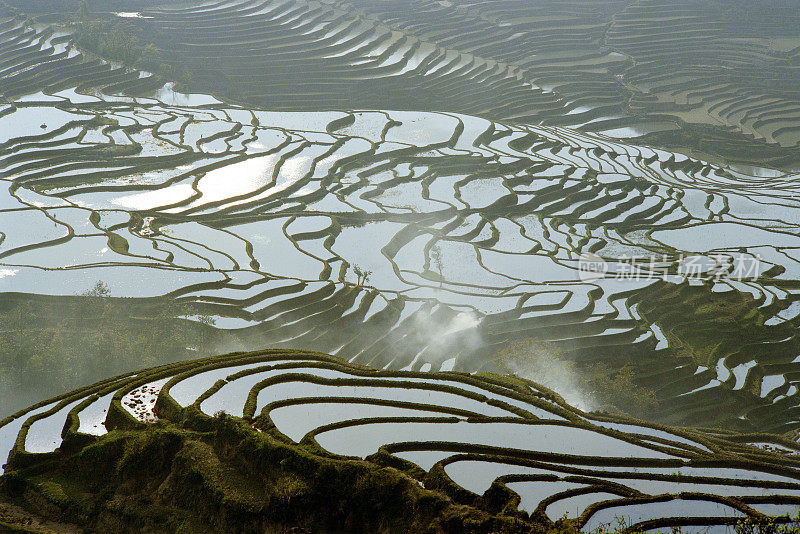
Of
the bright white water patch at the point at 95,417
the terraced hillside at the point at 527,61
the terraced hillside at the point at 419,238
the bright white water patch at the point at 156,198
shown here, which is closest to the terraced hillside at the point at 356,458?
the bright white water patch at the point at 95,417

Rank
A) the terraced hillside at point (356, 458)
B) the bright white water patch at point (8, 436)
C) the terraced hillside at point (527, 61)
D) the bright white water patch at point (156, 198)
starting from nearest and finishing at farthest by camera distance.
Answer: the terraced hillside at point (356, 458) < the bright white water patch at point (8, 436) < the bright white water patch at point (156, 198) < the terraced hillside at point (527, 61)

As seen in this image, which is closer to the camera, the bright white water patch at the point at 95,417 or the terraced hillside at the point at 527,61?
the bright white water patch at the point at 95,417

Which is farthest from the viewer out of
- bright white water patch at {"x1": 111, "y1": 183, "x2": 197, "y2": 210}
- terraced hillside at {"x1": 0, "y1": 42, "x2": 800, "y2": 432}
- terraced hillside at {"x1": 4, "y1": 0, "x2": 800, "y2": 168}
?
terraced hillside at {"x1": 4, "y1": 0, "x2": 800, "y2": 168}

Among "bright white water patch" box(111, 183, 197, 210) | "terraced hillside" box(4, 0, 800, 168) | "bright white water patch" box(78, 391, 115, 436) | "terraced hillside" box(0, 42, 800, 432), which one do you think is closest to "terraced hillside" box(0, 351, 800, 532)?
"bright white water patch" box(78, 391, 115, 436)

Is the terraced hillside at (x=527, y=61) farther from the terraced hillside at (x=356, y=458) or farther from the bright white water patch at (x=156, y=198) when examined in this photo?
the terraced hillside at (x=356, y=458)

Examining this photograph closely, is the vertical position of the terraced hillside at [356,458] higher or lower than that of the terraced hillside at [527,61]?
lower

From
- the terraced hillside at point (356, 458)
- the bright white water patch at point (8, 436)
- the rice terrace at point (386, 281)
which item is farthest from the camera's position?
the bright white water patch at point (8, 436)

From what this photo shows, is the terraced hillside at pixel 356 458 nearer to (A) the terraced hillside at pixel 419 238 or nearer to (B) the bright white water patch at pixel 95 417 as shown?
(B) the bright white water patch at pixel 95 417

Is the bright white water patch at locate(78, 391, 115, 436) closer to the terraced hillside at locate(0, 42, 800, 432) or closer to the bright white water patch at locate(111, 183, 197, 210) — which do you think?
the terraced hillside at locate(0, 42, 800, 432)
